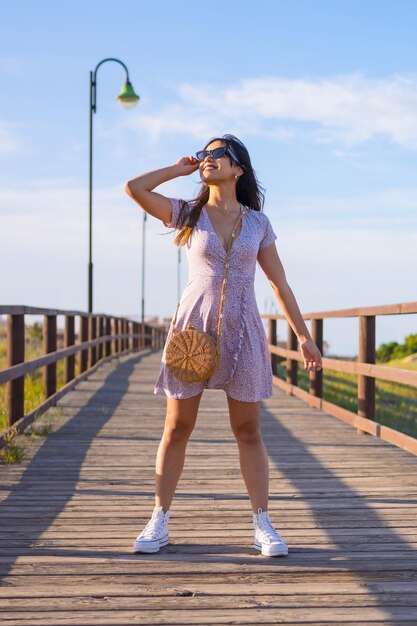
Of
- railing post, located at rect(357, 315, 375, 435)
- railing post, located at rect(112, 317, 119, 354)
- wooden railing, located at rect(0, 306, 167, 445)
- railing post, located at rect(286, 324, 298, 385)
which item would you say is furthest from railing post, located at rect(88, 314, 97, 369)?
railing post, located at rect(357, 315, 375, 435)

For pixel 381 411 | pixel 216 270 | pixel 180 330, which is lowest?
pixel 381 411

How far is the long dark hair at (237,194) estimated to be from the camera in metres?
4.24

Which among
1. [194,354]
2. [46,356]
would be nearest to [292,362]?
[46,356]

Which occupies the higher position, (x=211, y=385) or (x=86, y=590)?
(x=211, y=385)

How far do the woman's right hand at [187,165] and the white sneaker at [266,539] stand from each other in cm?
160

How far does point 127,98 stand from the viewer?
830 inches

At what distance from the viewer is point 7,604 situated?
360cm

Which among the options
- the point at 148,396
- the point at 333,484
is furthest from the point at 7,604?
the point at 148,396

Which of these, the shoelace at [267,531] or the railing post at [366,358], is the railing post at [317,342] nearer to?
the railing post at [366,358]

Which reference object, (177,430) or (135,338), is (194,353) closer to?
(177,430)

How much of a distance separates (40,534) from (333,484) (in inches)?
88.2

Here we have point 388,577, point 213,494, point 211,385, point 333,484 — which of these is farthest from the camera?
point 333,484

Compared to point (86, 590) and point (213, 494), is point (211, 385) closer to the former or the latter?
point (86, 590)

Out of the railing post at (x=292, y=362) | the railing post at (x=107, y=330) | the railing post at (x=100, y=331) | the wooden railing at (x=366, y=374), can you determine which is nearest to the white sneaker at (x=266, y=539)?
the wooden railing at (x=366, y=374)
